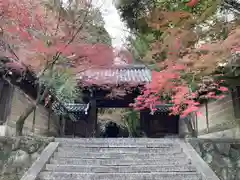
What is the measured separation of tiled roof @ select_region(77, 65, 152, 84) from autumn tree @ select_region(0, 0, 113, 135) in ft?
8.63

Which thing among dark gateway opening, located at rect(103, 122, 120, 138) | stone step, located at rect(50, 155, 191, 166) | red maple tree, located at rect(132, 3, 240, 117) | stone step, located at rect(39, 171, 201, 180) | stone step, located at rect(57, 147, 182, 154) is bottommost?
stone step, located at rect(39, 171, 201, 180)

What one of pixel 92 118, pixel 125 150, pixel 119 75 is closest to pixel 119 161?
pixel 125 150

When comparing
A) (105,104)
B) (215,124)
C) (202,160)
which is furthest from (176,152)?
(105,104)

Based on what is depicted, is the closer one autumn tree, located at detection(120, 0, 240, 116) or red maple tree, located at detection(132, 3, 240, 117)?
red maple tree, located at detection(132, 3, 240, 117)

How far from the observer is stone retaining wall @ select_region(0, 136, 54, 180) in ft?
23.0

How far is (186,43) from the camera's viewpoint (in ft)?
25.4

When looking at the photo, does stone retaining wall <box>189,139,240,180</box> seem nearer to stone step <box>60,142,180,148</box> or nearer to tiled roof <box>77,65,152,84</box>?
stone step <box>60,142,180,148</box>

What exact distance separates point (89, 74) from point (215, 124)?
6000mm

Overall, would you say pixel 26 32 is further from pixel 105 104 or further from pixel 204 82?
pixel 105 104

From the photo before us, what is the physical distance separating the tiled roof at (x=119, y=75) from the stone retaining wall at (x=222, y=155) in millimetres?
5864

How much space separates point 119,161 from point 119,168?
463 millimetres

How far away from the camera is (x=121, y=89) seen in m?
13.4

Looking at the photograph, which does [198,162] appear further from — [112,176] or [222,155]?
[112,176]

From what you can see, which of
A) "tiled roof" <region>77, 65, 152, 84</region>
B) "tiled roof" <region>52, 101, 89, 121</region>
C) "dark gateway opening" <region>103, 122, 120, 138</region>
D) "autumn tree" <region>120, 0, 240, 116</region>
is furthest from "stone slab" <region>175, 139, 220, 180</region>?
"dark gateway opening" <region>103, 122, 120, 138</region>
